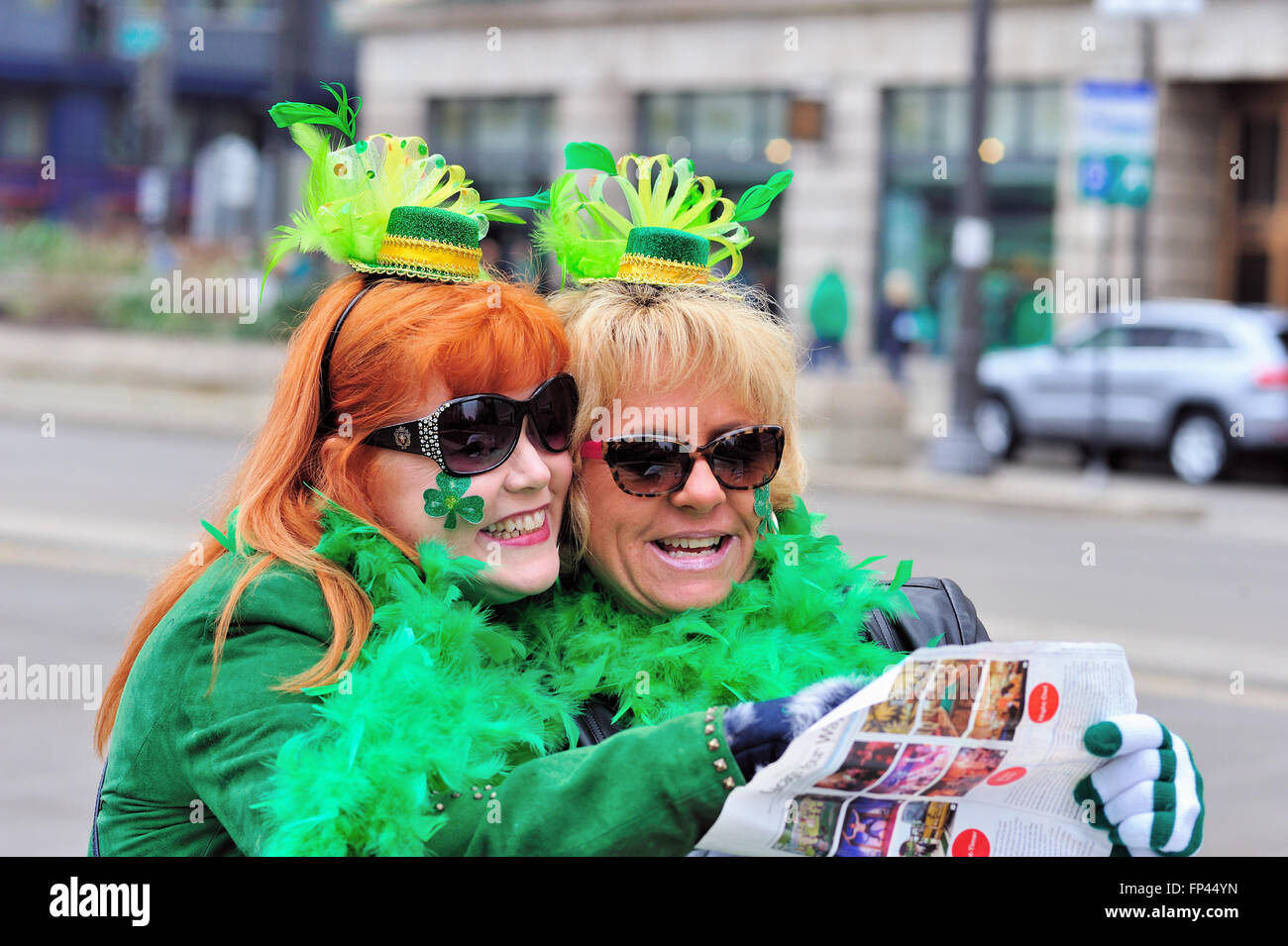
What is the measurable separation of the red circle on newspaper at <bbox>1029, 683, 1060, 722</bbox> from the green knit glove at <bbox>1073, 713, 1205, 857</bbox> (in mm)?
57

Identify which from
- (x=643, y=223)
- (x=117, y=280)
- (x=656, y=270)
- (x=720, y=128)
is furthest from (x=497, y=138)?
(x=656, y=270)

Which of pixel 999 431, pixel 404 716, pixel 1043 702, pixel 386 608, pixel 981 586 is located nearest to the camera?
pixel 1043 702

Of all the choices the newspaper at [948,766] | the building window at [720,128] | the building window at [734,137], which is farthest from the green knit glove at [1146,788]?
the building window at [720,128]

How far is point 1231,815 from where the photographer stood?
5840 millimetres

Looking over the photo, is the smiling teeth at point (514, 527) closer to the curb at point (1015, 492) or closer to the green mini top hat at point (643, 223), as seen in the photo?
the green mini top hat at point (643, 223)

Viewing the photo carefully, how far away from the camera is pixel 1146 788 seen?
202 cm

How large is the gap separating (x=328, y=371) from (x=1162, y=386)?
1635 centimetres

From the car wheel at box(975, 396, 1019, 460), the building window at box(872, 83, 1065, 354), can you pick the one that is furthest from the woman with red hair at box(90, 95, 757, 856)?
the building window at box(872, 83, 1065, 354)

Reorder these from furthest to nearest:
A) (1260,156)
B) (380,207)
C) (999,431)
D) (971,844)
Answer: (1260,156), (999,431), (380,207), (971,844)

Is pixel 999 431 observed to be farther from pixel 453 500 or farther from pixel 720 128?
pixel 453 500

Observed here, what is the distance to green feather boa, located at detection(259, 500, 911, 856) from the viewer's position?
2.13 m

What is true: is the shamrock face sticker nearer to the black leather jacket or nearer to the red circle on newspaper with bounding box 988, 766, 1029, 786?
the black leather jacket
